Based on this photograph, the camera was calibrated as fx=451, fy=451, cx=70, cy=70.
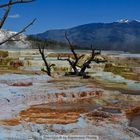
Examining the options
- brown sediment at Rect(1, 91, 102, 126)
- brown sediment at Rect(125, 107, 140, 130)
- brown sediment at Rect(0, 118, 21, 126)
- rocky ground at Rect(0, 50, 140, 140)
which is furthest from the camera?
brown sediment at Rect(125, 107, 140, 130)

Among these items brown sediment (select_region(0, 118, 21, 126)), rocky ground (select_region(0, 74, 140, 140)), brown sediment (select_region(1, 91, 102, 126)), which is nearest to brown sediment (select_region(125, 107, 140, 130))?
rocky ground (select_region(0, 74, 140, 140))

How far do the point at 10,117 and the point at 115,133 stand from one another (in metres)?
4.35

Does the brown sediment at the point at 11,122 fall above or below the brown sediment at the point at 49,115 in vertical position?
above

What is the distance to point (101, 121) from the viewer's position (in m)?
16.4

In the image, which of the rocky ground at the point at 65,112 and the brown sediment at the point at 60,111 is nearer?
the rocky ground at the point at 65,112

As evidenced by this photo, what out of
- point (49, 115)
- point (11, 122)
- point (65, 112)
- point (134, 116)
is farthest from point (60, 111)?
point (11, 122)

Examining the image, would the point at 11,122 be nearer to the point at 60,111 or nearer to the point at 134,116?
the point at 60,111

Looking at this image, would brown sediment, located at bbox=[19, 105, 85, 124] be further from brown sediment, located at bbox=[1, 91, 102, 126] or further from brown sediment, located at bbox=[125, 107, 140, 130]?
brown sediment, located at bbox=[125, 107, 140, 130]

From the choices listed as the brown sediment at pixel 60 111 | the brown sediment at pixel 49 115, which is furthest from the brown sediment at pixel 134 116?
the brown sediment at pixel 49 115

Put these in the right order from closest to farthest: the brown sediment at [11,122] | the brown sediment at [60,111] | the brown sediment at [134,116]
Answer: the brown sediment at [11,122] → the brown sediment at [60,111] → the brown sediment at [134,116]

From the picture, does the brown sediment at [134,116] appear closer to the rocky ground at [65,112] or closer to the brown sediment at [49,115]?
the rocky ground at [65,112]

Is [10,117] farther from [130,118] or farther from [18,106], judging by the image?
[130,118]

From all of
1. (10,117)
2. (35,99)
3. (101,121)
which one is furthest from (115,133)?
(35,99)

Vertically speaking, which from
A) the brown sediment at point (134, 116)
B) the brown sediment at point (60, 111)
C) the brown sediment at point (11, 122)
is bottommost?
the brown sediment at point (134, 116)
